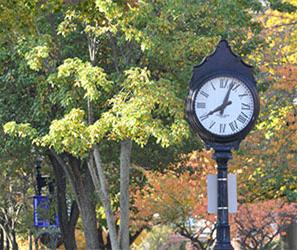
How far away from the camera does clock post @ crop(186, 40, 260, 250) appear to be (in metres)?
9.08

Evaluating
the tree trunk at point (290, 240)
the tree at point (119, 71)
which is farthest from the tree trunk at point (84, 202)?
the tree trunk at point (290, 240)

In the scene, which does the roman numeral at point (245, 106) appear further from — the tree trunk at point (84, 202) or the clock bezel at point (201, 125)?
the tree trunk at point (84, 202)

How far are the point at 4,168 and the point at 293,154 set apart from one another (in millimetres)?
9959

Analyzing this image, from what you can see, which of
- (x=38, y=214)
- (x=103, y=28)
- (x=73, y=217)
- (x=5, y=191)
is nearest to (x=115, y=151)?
(x=38, y=214)

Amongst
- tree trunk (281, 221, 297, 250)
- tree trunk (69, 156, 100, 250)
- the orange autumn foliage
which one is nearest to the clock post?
tree trunk (69, 156, 100, 250)

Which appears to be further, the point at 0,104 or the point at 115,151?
the point at 115,151

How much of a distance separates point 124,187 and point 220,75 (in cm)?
1052

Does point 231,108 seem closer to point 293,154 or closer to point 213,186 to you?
point 213,186

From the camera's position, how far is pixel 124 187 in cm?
1942

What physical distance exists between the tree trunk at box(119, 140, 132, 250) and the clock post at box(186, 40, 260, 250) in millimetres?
9833

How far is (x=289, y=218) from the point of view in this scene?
27.0m

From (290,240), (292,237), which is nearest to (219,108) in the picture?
(292,237)

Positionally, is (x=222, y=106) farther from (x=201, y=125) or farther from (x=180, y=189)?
(x=180, y=189)

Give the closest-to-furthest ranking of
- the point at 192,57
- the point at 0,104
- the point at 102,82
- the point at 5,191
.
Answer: the point at 102,82 → the point at 192,57 → the point at 0,104 → the point at 5,191
